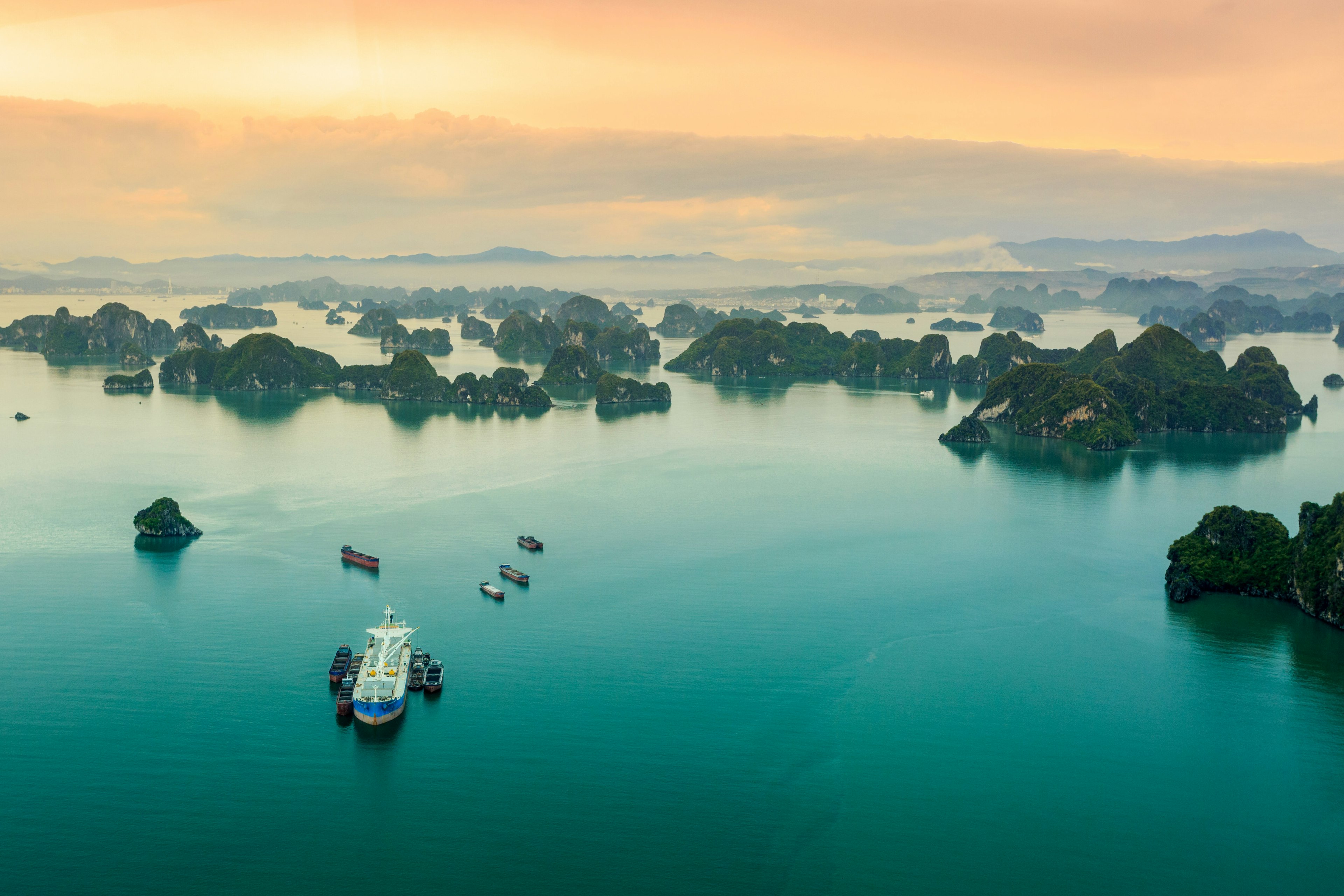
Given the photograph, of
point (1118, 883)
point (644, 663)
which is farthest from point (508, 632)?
point (1118, 883)

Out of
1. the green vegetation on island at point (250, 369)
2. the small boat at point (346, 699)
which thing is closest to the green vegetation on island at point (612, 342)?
the green vegetation on island at point (250, 369)

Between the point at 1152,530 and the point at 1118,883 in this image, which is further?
the point at 1152,530

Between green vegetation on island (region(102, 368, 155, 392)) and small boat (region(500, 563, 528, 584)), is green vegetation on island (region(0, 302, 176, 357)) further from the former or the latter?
small boat (region(500, 563, 528, 584))

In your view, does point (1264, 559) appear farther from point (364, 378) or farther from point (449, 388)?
point (364, 378)

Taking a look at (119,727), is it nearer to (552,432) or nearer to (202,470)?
(202,470)

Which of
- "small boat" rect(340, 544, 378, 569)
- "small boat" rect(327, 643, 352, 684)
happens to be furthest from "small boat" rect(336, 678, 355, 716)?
"small boat" rect(340, 544, 378, 569)

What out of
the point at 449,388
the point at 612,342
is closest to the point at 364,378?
the point at 449,388
